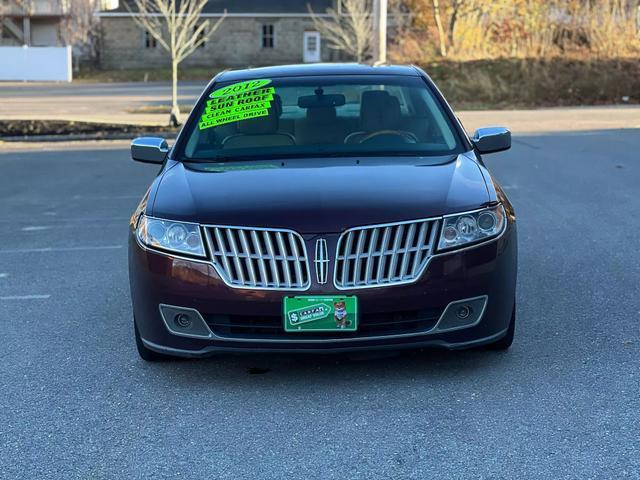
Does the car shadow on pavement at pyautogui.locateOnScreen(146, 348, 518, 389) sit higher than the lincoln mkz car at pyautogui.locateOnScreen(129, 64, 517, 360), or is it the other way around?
the lincoln mkz car at pyautogui.locateOnScreen(129, 64, 517, 360)

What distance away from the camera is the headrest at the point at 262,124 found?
5562mm

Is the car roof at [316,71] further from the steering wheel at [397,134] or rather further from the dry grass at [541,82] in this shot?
the dry grass at [541,82]

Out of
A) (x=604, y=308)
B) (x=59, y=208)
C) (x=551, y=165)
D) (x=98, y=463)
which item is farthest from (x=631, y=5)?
(x=98, y=463)

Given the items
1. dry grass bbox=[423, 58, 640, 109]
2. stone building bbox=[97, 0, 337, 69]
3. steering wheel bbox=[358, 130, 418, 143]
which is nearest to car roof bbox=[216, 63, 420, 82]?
steering wheel bbox=[358, 130, 418, 143]

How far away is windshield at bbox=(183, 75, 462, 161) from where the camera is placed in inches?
209

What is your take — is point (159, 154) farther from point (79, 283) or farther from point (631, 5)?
point (631, 5)

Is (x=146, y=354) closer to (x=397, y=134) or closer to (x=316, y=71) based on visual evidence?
(x=397, y=134)

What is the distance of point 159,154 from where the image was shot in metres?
5.61

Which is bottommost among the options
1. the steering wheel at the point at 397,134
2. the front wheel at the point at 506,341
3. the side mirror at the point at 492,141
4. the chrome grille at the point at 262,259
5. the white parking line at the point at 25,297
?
the white parking line at the point at 25,297

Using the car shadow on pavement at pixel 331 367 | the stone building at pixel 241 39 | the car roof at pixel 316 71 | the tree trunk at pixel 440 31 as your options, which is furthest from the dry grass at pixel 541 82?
the car shadow on pavement at pixel 331 367

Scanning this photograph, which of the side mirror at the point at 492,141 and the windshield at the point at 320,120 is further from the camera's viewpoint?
the side mirror at the point at 492,141

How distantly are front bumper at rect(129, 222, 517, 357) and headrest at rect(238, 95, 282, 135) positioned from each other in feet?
4.63

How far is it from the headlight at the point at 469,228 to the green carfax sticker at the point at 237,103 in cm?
185

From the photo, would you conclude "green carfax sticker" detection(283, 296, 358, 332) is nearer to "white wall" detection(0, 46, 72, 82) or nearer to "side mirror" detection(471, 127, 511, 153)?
"side mirror" detection(471, 127, 511, 153)
